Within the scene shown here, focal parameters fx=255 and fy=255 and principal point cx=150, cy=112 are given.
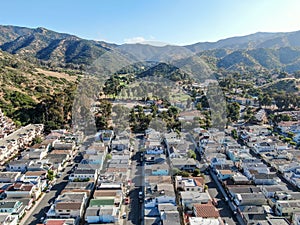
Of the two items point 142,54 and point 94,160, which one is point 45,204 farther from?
point 142,54

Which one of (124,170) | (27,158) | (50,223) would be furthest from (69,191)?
(27,158)

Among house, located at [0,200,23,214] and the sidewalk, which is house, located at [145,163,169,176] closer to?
the sidewalk

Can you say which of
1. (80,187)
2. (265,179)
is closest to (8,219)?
(80,187)

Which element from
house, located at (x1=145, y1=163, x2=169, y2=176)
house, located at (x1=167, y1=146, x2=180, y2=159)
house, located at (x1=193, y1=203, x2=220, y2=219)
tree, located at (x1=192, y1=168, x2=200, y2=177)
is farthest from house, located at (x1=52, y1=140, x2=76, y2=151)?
house, located at (x1=193, y1=203, x2=220, y2=219)

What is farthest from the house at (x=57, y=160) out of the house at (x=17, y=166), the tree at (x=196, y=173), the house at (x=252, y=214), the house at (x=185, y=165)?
the house at (x=252, y=214)

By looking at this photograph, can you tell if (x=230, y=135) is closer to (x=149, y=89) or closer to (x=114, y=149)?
(x=114, y=149)
